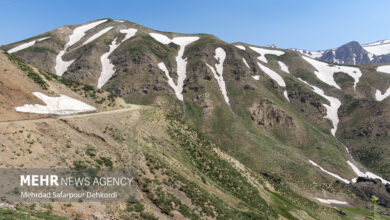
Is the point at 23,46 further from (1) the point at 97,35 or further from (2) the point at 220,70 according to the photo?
(2) the point at 220,70

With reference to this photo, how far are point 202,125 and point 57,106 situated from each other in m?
81.9

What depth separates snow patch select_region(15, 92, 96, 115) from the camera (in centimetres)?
3819

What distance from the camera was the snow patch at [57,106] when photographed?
38.2m

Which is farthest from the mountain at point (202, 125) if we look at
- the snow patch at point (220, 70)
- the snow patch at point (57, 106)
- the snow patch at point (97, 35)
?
the snow patch at point (97, 35)

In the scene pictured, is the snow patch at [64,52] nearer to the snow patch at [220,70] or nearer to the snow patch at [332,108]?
the snow patch at [220,70]

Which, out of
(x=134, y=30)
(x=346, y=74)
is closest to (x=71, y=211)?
(x=134, y=30)

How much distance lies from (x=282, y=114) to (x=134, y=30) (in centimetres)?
12677

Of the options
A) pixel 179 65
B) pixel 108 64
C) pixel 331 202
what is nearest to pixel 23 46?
pixel 108 64

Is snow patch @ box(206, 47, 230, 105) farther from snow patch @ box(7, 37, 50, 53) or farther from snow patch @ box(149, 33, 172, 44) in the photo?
snow patch @ box(7, 37, 50, 53)

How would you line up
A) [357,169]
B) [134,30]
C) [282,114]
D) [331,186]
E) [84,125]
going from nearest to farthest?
[84,125], [331,186], [357,169], [282,114], [134,30]

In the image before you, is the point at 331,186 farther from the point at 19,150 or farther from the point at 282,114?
the point at 19,150

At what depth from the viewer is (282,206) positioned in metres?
51.8

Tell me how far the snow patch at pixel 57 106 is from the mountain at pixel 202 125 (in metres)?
0.34

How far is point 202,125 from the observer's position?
118m
